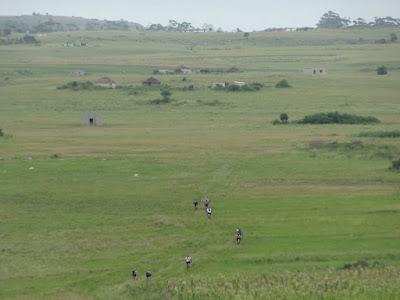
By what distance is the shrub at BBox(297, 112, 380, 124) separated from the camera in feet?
190

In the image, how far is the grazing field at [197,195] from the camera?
25484 mm

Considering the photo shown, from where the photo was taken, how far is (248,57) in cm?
12731

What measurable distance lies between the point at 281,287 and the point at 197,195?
38.3 feet

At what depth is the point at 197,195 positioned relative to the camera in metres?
35.7

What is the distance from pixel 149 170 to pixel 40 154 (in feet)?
23.7

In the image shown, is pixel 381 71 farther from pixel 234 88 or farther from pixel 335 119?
pixel 335 119

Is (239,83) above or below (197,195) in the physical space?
below

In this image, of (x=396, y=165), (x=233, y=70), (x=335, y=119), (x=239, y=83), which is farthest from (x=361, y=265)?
(x=233, y=70)

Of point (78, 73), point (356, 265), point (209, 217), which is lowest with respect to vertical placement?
point (78, 73)

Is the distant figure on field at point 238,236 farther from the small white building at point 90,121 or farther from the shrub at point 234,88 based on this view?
the shrub at point 234,88

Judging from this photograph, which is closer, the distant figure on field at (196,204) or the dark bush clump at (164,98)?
the distant figure on field at (196,204)

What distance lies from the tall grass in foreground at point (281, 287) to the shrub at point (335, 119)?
3256 cm

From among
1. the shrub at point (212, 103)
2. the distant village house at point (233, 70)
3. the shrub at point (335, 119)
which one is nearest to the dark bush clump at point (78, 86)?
the shrub at point (212, 103)

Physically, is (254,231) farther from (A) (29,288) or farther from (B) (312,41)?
(B) (312,41)
